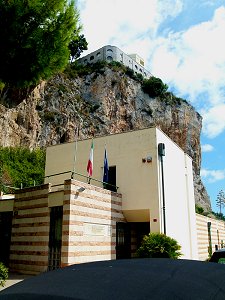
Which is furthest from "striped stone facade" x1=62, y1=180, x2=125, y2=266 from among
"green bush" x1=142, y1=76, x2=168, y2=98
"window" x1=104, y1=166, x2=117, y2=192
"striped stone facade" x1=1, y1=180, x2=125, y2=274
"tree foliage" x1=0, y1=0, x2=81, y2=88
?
"green bush" x1=142, y1=76, x2=168, y2=98

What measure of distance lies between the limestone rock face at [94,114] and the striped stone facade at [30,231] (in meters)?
18.0

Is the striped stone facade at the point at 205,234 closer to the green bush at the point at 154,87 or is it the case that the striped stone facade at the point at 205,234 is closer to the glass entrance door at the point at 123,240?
the glass entrance door at the point at 123,240

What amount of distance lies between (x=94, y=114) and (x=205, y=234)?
28.6 meters

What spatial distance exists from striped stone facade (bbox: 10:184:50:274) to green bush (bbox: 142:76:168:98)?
48983 millimetres

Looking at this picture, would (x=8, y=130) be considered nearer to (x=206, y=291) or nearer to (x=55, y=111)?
(x=55, y=111)

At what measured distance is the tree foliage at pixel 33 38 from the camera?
39.5 feet

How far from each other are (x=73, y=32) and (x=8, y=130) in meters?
21.9

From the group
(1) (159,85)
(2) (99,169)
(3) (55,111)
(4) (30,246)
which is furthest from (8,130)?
(1) (159,85)

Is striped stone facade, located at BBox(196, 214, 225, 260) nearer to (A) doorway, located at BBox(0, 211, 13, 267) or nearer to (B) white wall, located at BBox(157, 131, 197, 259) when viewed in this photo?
(B) white wall, located at BBox(157, 131, 197, 259)

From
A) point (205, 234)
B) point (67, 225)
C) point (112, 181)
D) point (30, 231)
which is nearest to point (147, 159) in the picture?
point (112, 181)

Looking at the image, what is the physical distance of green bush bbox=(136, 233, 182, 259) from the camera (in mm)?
14648

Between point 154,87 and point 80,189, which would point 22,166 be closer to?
point 80,189

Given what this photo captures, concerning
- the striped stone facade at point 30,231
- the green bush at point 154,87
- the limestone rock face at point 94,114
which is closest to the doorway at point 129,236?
the striped stone facade at point 30,231

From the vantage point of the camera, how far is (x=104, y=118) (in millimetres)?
51406
